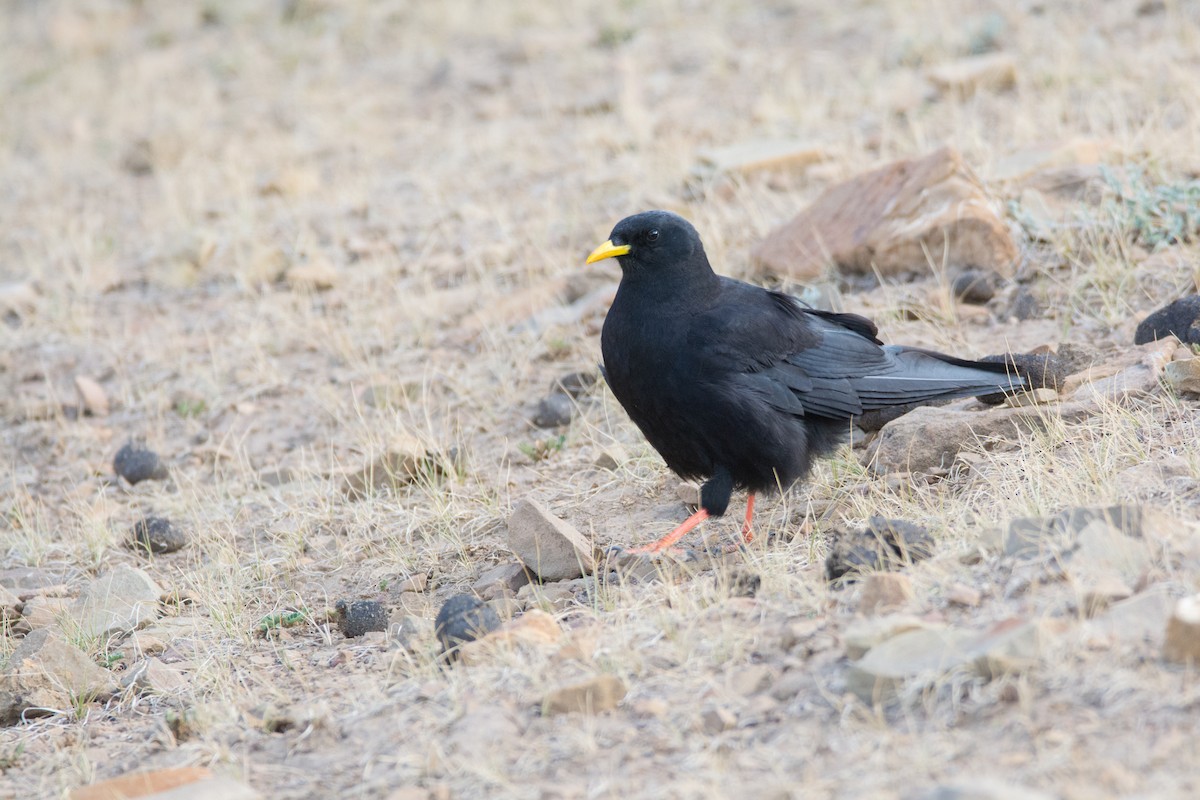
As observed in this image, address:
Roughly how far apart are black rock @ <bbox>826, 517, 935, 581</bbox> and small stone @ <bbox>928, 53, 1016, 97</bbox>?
5800 mm

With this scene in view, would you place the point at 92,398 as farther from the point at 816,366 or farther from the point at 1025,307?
the point at 1025,307

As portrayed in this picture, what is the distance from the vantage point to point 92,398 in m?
7.70

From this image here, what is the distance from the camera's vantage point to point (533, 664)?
3.99 m

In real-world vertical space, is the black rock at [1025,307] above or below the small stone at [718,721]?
above

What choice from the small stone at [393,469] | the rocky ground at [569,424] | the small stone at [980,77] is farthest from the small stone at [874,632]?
the small stone at [980,77]

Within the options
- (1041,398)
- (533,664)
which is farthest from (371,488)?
(1041,398)

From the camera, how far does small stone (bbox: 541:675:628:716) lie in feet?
12.2

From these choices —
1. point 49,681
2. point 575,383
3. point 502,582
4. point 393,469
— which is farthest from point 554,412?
point 49,681

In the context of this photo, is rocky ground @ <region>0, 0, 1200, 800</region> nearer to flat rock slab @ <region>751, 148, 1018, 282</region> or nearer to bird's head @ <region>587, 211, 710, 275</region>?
flat rock slab @ <region>751, 148, 1018, 282</region>

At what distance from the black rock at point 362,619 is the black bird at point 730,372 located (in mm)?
1028

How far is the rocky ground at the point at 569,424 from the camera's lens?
3.56m

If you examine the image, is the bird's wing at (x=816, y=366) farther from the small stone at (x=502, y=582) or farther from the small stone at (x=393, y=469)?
the small stone at (x=393, y=469)

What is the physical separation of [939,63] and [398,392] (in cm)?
529

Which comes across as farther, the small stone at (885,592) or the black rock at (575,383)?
the black rock at (575,383)
